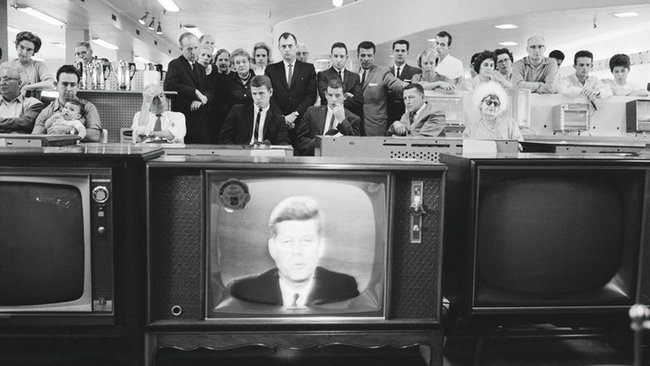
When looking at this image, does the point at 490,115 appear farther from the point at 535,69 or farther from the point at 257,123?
the point at 535,69

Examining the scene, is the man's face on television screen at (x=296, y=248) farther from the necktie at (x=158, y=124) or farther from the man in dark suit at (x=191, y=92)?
the man in dark suit at (x=191, y=92)

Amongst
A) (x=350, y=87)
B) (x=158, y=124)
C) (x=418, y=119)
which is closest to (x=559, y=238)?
(x=418, y=119)

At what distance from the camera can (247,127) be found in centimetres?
444

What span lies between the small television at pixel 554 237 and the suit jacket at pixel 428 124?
1.70 metres

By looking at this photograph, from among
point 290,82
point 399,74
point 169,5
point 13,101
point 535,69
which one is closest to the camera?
point 13,101

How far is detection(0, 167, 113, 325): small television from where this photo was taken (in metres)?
1.58

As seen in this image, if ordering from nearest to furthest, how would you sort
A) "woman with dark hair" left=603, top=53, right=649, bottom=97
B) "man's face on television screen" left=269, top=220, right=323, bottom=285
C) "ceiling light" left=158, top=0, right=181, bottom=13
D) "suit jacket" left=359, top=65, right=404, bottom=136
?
"man's face on television screen" left=269, top=220, right=323, bottom=285
"suit jacket" left=359, top=65, right=404, bottom=136
"woman with dark hair" left=603, top=53, right=649, bottom=97
"ceiling light" left=158, top=0, right=181, bottom=13

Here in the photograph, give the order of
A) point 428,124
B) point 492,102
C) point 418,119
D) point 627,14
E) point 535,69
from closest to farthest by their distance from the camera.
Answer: point 428,124 → point 418,119 → point 492,102 → point 535,69 → point 627,14

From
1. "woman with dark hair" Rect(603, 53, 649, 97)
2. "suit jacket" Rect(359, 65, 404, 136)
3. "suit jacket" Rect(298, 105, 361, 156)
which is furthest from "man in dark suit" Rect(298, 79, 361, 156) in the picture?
"woman with dark hair" Rect(603, 53, 649, 97)

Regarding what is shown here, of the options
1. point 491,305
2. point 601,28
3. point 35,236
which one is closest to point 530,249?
point 491,305

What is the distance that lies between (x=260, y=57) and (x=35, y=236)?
4.16 m

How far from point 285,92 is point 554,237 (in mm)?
3724

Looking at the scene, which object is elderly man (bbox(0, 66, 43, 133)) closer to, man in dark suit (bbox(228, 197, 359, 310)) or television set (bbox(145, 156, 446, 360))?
television set (bbox(145, 156, 446, 360))

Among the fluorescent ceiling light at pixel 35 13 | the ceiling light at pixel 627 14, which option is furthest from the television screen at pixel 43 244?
the fluorescent ceiling light at pixel 35 13
